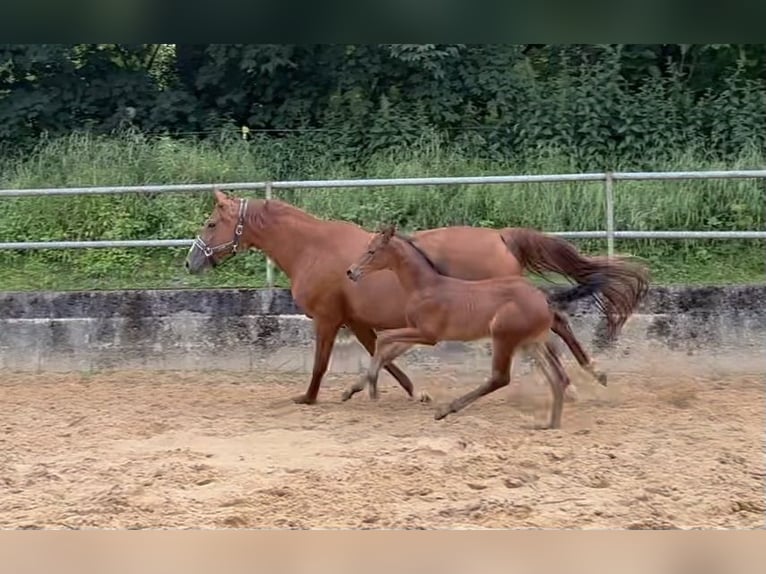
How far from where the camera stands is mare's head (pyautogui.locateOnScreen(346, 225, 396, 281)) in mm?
6285

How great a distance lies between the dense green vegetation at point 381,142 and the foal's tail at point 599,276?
216 centimetres

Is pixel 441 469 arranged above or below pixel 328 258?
below

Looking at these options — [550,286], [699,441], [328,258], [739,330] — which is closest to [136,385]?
[328,258]

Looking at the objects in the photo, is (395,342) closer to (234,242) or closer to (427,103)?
(234,242)

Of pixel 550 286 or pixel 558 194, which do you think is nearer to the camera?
pixel 550 286

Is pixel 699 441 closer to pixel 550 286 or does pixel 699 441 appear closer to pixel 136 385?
pixel 550 286

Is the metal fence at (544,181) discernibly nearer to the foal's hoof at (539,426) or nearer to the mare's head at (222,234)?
the mare's head at (222,234)

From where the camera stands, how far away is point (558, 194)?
31.2 feet

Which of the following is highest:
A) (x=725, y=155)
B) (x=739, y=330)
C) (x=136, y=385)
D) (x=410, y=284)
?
Result: (x=725, y=155)

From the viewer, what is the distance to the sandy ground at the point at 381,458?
165 inches

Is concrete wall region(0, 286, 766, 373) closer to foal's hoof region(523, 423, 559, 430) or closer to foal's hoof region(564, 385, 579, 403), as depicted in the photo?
foal's hoof region(564, 385, 579, 403)

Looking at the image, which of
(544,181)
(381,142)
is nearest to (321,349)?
(544,181)

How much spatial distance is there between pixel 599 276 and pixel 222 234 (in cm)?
284

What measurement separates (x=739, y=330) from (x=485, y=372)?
214 cm
